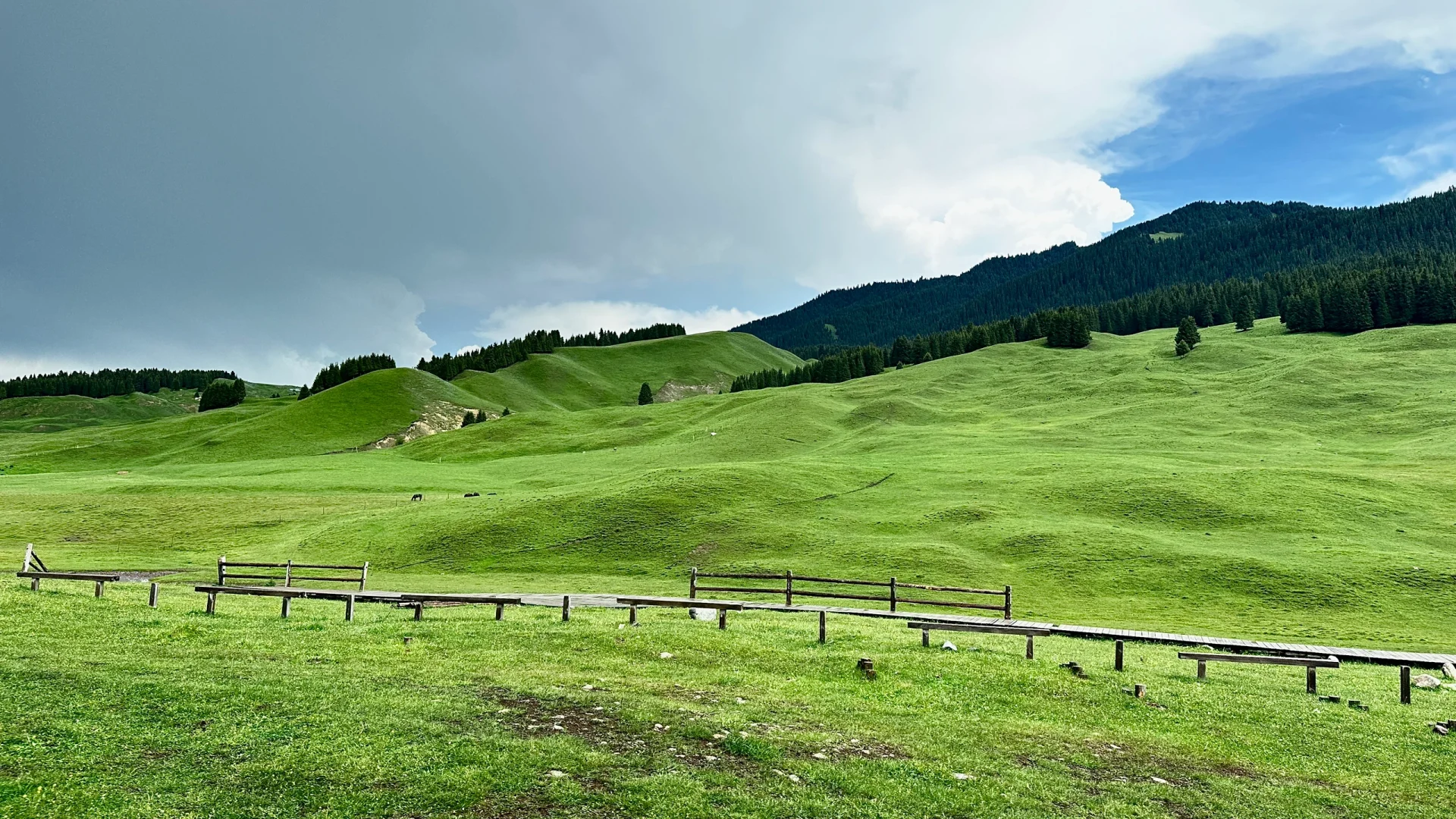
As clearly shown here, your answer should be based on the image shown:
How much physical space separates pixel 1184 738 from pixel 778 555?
3346 centimetres

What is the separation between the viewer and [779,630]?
28328mm

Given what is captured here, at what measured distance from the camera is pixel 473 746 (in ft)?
48.0

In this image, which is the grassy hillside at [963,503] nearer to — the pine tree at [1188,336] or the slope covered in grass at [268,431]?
the slope covered in grass at [268,431]

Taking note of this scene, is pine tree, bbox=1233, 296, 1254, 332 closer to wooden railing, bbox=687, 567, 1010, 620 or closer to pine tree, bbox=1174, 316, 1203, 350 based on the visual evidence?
pine tree, bbox=1174, 316, 1203, 350

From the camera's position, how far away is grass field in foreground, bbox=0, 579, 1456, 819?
42.0 feet

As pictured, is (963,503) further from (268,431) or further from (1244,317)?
(1244,317)

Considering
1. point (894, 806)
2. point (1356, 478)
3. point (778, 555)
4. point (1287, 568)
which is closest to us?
point (894, 806)

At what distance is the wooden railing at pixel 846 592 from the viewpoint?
32.8 metres

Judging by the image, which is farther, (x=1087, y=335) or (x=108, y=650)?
(x=1087, y=335)

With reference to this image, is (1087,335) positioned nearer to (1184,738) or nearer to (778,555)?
A: (778,555)

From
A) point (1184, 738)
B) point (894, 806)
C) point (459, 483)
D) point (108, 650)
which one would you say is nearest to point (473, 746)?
point (894, 806)

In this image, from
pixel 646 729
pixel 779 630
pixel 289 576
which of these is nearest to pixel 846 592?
pixel 779 630

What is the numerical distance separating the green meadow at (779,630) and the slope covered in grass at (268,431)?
1173 inches

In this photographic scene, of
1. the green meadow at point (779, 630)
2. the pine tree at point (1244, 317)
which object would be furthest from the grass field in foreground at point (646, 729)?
the pine tree at point (1244, 317)
